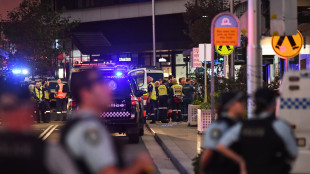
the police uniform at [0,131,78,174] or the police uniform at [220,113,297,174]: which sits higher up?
the police uniform at [0,131,78,174]

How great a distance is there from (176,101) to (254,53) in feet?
59.2

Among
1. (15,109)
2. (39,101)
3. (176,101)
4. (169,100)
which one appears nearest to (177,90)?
(176,101)

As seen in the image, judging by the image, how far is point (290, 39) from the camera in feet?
A: 49.1

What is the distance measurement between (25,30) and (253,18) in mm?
38592

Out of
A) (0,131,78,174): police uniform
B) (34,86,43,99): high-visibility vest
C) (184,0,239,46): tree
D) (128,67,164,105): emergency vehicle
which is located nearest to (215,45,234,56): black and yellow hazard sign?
(34,86,43,99): high-visibility vest

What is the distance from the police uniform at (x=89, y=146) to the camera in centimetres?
379

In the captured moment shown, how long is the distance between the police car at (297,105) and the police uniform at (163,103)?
19470mm

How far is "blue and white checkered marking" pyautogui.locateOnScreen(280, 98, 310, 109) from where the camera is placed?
861 centimetres

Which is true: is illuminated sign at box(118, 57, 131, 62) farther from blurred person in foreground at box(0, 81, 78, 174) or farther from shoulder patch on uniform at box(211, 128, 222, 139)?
blurred person in foreground at box(0, 81, 78, 174)

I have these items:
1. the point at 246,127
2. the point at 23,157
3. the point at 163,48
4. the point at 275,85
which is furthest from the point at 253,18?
the point at 163,48

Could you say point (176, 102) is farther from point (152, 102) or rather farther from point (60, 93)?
point (60, 93)

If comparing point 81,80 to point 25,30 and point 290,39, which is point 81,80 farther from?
point 25,30

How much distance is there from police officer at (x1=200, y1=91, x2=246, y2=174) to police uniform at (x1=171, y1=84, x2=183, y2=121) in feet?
73.1

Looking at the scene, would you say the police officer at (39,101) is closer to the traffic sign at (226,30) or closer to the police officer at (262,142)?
the traffic sign at (226,30)
